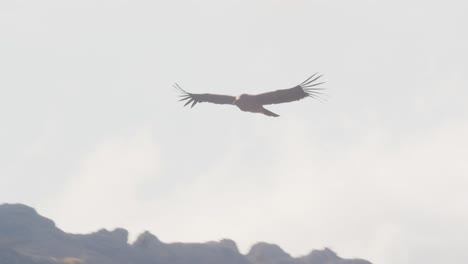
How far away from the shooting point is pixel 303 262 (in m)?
164

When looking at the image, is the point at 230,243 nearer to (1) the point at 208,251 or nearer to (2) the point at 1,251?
(1) the point at 208,251

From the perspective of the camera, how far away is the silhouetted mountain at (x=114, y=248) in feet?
454

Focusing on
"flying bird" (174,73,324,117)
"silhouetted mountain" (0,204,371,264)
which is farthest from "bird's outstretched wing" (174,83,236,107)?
"silhouetted mountain" (0,204,371,264)

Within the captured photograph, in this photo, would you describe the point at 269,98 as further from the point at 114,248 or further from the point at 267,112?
the point at 114,248

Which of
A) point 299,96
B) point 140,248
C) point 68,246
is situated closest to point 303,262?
point 140,248

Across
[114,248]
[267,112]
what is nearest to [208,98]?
[267,112]

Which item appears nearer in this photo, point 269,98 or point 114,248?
point 269,98

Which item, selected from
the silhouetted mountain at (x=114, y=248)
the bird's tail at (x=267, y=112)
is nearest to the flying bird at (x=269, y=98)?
the bird's tail at (x=267, y=112)

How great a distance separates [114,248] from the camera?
488 feet

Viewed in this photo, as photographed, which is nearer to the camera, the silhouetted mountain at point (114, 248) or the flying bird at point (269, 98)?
the flying bird at point (269, 98)

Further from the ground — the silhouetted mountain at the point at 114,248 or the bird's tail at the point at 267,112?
the silhouetted mountain at the point at 114,248

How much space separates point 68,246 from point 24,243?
34.4 ft

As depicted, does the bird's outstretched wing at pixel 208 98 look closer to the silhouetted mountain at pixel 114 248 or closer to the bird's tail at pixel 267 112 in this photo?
the bird's tail at pixel 267 112

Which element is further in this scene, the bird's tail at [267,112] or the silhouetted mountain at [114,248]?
the silhouetted mountain at [114,248]
